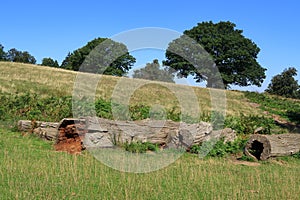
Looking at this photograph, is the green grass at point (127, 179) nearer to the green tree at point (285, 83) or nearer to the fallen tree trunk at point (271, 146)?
the fallen tree trunk at point (271, 146)

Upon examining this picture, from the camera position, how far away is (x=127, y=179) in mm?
9258

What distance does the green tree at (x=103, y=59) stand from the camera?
43.7 meters

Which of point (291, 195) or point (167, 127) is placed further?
point (167, 127)

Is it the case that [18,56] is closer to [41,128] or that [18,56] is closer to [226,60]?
[226,60]

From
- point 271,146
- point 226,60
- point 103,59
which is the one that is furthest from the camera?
point 226,60

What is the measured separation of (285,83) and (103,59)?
40.5m

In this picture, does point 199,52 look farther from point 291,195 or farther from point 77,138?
point 291,195

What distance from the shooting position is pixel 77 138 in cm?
1341

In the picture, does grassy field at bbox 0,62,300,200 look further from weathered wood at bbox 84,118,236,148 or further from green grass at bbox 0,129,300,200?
weathered wood at bbox 84,118,236,148

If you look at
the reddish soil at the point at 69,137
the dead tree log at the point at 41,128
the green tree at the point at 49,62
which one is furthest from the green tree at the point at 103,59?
the green tree at the point at 49,62

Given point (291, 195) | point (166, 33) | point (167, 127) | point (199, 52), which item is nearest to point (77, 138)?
point (167, 127)

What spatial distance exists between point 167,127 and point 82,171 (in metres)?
5.91

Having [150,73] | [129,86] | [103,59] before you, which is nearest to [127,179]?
[150,73]

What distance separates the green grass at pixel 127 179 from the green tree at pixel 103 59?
18504 mm
